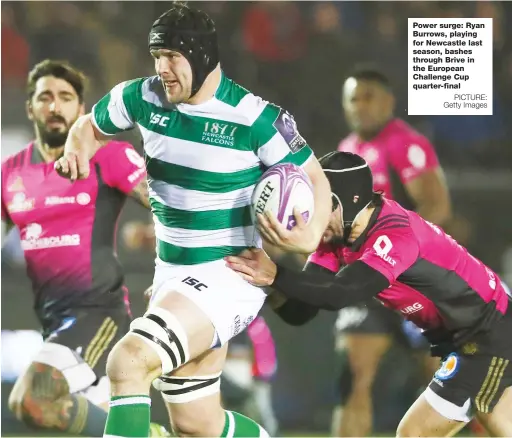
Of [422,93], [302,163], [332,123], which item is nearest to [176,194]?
[302,163]

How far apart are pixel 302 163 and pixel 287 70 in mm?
2537

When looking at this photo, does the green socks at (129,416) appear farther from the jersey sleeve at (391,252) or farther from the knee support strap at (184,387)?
the jersey sleeve at (391,252)

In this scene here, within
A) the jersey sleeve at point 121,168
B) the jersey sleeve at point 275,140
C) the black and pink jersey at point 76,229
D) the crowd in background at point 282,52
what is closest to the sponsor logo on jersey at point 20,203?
the black and pink jersey at point 76,229

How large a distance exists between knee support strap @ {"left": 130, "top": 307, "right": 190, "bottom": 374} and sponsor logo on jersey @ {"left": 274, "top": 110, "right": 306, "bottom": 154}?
2.52 ft

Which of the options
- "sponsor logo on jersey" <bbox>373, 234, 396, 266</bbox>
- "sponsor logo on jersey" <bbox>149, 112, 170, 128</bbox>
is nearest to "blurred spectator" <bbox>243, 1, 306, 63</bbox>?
"sponsor logo on jersey" <bbox>149, 112, 170, 128</bbox>

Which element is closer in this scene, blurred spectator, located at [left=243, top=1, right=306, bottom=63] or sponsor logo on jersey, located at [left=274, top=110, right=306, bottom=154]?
sponsor logo on jersey, located at [left=274, top=110, right=306, bottom=154]

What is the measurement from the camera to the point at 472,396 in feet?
12.2

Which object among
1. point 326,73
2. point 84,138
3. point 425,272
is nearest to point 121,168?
point 84,138

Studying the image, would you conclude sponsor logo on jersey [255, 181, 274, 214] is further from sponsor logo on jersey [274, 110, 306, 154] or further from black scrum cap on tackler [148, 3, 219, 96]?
black scrum cap on tackler [148, 3, 219, 96]

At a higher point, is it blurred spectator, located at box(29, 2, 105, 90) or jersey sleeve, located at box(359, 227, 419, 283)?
blurred spectator, located at box(29, 2, 105, 90)

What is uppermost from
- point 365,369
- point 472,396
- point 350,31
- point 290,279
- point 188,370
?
point 350,31

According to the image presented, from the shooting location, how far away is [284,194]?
3303 mm

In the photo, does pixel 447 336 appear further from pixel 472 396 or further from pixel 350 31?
pixel 350 31

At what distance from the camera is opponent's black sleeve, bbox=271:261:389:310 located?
3.53 metres
